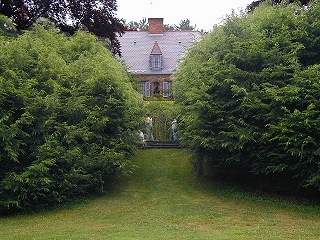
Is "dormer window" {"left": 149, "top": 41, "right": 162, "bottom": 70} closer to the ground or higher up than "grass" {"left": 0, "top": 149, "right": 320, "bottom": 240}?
higher up

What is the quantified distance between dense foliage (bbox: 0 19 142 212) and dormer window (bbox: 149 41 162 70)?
76.2 ft

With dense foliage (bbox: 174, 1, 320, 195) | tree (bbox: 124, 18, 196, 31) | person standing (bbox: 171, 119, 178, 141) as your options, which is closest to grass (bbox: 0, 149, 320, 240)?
dense foliage (bbox: 174, 1, 320, 195)

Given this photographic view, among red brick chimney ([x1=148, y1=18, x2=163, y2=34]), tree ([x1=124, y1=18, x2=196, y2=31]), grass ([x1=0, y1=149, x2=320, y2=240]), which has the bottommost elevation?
grass ([x1=0, y1=149, x2=320, y2=240])

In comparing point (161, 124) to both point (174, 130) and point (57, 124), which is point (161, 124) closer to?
point (174, 130)

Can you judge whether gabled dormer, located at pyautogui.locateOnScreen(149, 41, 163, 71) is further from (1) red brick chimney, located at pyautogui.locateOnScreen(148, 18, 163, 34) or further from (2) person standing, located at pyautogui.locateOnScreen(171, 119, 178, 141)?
(2) person standing, located at pyautogui.locateOnScreen(171, 119, 178, 141)

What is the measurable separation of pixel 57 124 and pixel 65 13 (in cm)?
1100

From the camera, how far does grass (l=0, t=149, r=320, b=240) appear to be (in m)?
12.2

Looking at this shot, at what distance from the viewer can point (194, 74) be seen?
18328 millimetres

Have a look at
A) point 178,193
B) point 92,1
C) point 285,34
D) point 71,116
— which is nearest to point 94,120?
point 71,116

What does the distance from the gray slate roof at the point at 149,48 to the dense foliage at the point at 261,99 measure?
23118mm

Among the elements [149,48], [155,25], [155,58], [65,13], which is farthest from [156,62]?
[65,13]

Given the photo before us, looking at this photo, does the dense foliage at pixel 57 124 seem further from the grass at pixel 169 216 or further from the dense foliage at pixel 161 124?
the dense foliage at pixel 161 124

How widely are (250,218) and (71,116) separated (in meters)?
7.01

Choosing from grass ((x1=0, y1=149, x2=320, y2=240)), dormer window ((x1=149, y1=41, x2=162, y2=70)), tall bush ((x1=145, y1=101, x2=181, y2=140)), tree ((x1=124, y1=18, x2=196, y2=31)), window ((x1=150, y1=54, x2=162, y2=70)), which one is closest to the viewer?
grass ((x1=0, y1=149, x2=320, y2=240))
